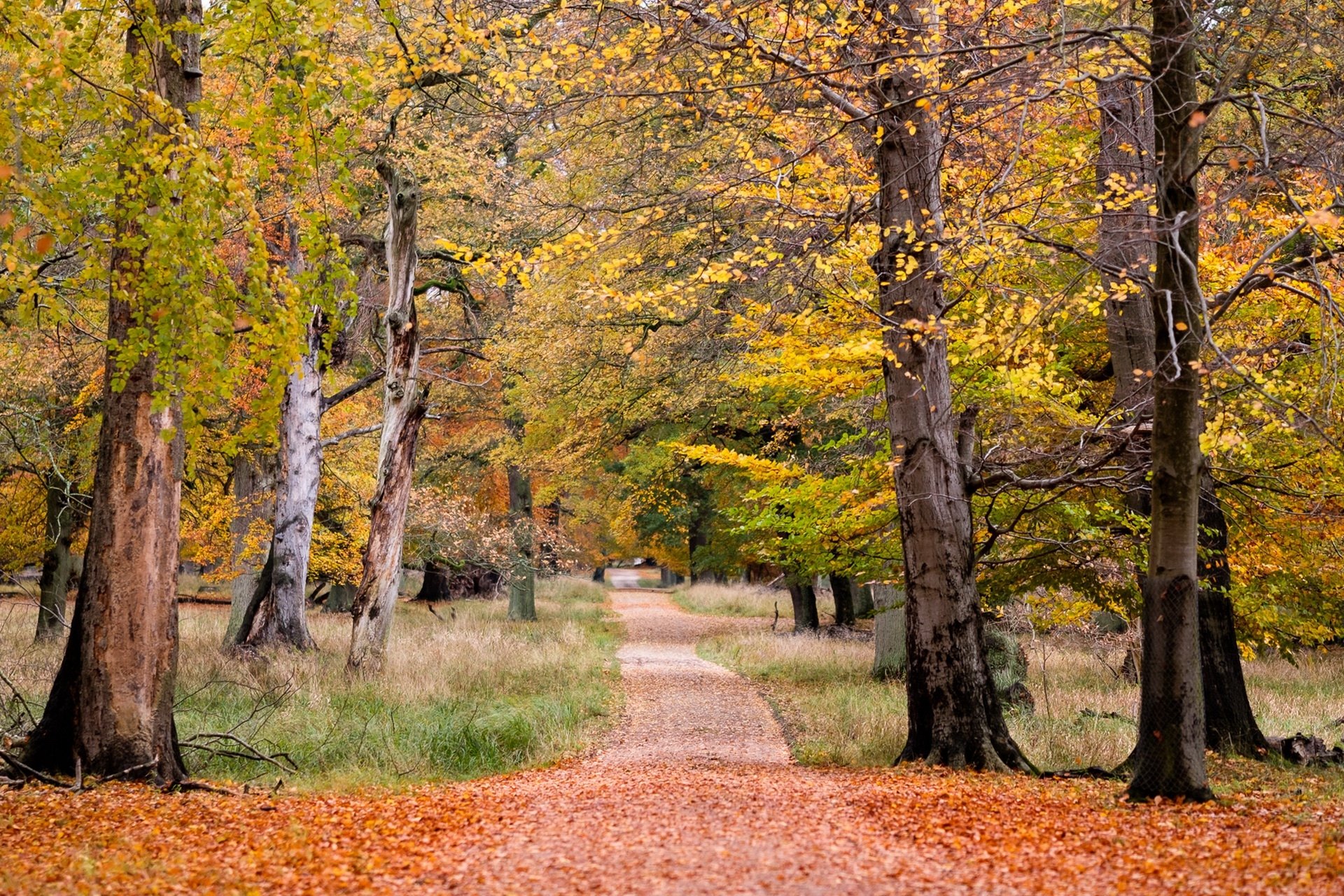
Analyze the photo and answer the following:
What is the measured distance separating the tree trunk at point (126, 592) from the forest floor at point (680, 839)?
50cm

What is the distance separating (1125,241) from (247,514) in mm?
14454

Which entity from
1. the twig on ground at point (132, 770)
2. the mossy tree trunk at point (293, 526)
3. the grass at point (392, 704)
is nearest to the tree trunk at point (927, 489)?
the grass at point (392, 704)

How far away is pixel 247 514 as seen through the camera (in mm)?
17266

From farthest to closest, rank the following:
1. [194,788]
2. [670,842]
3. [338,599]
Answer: [338,599], [194,788], [670,842]

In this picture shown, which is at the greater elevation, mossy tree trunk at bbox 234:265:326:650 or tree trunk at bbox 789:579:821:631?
mossy tree trunk at bbox 234:265:326:650

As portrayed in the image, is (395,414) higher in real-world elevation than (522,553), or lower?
higher

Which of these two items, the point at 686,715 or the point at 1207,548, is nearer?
the point at 1207,548

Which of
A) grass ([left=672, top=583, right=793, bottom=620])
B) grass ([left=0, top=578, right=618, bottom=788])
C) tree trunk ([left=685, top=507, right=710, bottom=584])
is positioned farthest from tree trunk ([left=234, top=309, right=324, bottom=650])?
grass ([left=672, top=583, right=793, bottom=620])

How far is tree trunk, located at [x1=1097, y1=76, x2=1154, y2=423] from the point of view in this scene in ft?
27.1

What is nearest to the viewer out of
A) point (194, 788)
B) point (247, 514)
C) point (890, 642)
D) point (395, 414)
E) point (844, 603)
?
point (194, 788)

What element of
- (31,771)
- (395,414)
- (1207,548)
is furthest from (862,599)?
(31,771)

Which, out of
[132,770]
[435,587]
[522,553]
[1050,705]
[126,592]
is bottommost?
[1050,705]

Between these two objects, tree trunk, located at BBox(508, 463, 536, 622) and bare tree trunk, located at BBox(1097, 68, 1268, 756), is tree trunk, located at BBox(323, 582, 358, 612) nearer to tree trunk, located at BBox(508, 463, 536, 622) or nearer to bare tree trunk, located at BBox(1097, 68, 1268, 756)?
tree trunk, located at BBox(508, 463, 536, 622)

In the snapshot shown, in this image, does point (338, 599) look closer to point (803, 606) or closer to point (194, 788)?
point (803, 606)
